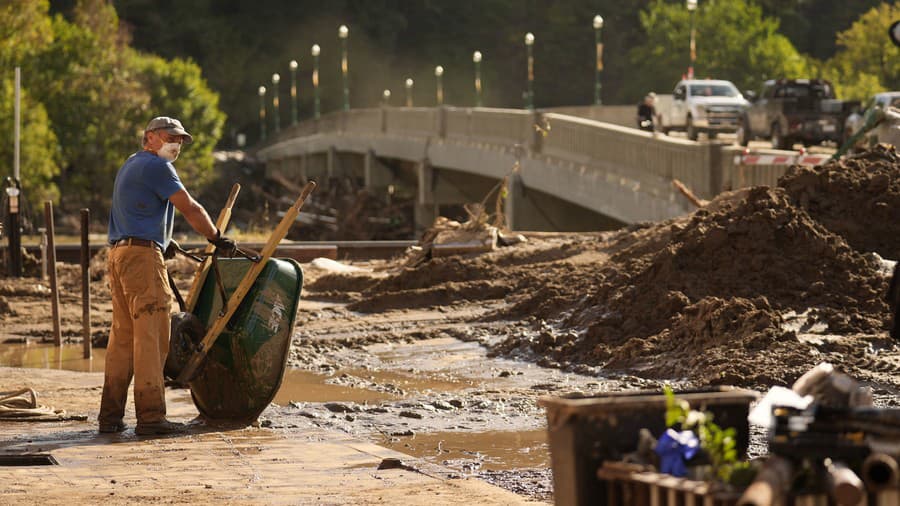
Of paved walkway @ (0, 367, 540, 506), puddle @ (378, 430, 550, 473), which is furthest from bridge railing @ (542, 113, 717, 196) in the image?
paved walkway @ (0, 367, 540, 506)

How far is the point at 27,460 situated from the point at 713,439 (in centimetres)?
477

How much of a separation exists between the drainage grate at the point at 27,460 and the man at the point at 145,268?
3.79ft

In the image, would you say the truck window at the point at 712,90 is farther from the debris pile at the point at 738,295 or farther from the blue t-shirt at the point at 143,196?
the blue t-shirt at the point at 143,196

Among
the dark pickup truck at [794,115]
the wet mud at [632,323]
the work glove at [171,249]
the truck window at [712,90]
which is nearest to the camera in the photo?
the work glove at [171,249]

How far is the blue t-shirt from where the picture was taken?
10141mm

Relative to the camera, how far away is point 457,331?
56.6 feet

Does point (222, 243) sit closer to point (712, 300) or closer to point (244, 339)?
point (244, 339)

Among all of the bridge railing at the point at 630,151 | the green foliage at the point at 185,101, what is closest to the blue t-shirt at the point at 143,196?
the bridge railing at the point at 630,151

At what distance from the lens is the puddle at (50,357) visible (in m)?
15.2

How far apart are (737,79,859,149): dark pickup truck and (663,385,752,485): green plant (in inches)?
1347

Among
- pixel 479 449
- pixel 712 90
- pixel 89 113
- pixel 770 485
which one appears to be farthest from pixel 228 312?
pixel 89 113

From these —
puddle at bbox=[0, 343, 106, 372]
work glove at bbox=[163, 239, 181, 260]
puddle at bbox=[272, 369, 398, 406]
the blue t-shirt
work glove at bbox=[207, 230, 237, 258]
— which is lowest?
puddle at bbox=[0, 343, 106, 372]

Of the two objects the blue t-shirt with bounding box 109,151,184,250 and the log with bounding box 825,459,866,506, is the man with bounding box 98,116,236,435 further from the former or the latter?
the log with bounding box 825,459,866,506

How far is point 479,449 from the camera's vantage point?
10.1 m
